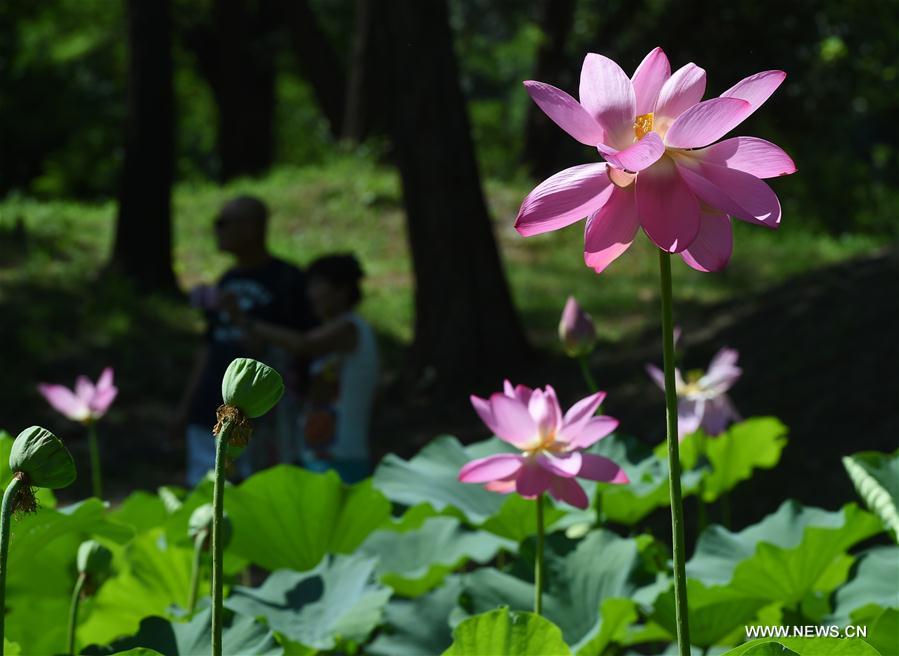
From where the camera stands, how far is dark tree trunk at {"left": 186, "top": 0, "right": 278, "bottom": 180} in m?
14.6

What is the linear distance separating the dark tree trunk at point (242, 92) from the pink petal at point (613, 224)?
45.4 ft

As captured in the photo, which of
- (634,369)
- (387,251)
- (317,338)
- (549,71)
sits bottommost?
(634,369)

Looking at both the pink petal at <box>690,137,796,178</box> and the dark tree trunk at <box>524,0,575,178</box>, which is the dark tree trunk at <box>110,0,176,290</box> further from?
the pink petal at <box>690,137,796,178</box>

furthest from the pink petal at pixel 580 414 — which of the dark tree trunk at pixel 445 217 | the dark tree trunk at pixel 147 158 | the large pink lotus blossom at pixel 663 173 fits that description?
the dark tree trunk at pixel 147 158

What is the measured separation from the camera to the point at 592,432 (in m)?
1.18

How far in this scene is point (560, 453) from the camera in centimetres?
118

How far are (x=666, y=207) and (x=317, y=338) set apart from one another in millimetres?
2526

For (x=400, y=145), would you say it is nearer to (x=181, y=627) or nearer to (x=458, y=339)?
(x=458, y=339)

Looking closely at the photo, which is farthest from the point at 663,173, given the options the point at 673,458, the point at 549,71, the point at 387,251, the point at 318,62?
the point at 318,62

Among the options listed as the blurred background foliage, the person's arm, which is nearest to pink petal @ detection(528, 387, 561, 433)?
the person's arm

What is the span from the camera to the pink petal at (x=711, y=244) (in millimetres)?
835

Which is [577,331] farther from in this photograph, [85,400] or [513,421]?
[85,400]

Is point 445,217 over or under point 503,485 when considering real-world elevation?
under

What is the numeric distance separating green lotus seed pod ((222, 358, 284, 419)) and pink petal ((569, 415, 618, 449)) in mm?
434
